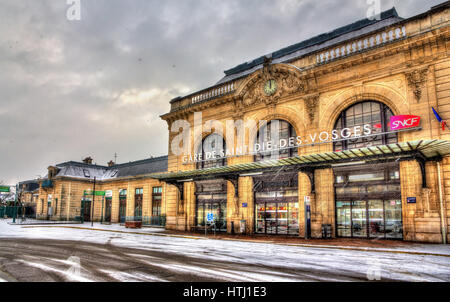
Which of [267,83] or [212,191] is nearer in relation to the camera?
[267,83]

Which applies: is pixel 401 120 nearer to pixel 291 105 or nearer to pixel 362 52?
pixel 362 52

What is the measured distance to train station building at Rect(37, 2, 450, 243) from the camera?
17.2m

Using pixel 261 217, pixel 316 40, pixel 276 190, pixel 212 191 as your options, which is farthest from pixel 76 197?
pixel 316 40

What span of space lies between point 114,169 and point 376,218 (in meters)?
46.8

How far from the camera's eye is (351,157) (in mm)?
18062

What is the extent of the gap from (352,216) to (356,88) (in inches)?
326

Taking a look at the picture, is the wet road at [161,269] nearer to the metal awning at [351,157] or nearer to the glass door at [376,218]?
the metal awning at [351,157]

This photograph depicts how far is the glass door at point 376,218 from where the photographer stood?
18.5m

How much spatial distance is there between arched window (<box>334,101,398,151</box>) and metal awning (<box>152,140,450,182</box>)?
5.24ft

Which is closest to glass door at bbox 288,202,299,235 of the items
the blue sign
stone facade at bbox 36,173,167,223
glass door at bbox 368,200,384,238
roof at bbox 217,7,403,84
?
glass door at bbox 368,200,384,238

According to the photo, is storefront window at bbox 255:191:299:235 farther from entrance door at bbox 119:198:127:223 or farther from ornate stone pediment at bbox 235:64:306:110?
entrance door at bbox 119:198:127:223

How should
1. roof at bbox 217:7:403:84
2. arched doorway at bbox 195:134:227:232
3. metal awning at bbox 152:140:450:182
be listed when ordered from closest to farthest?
metal awning at bbox 152:140:450:182
roof at bbox 217:7:403:84
arched doorway at bbox 195:134:227:232

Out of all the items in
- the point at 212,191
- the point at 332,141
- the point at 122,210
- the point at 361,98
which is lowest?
the point at 122,210

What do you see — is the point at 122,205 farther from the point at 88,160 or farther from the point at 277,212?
the point at 277,212
